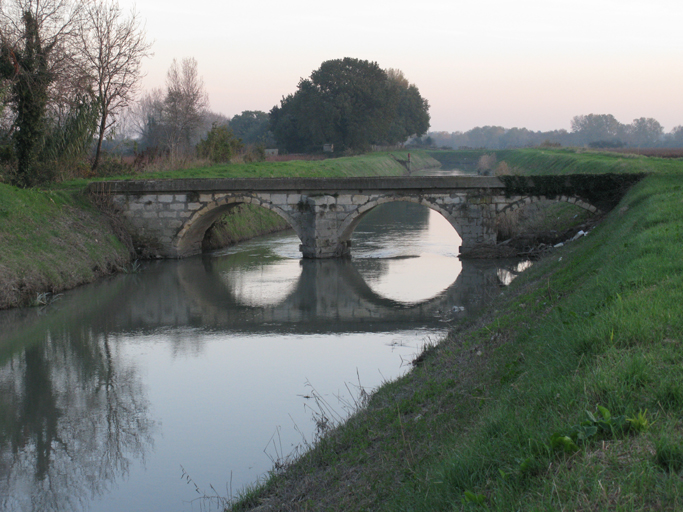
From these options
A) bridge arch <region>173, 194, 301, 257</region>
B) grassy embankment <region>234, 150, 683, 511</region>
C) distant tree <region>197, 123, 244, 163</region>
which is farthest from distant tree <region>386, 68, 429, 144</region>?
grassy embankment <region>234, 150, 683, 511</region>

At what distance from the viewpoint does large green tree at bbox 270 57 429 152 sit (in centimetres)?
5953

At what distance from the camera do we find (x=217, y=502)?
634 cm

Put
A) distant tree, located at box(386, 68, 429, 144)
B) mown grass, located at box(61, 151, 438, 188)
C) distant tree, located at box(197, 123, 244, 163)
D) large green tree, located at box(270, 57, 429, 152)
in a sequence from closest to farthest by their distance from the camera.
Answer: mown grass, located at box(61, 151, 438, 188)
distant tree, located at box(197, 123, 244, 163)
large green tree, located at box(270, 57, 429, 152)
distant tree, located at box(386, 68, 429, 144)

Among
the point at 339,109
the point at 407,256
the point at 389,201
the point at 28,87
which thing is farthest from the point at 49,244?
the point at 339,109

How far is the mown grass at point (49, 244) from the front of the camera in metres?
14.5

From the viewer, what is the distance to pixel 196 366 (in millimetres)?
10672

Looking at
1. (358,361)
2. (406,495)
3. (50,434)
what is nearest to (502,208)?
(358,361)

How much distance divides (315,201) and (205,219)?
14.0 feet

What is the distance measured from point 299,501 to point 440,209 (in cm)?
1551

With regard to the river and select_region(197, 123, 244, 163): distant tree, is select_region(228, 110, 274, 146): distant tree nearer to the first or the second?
select_region(197, 123, 244, 163): distant tree

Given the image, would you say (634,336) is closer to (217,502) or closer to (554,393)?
(554,393)

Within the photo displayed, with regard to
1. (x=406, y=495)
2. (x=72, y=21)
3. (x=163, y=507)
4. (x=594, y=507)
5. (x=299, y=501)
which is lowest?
(x=163, y=507)

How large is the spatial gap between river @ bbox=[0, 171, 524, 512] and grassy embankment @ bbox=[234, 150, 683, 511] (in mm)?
1503

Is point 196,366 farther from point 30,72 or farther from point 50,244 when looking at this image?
point 30,72
